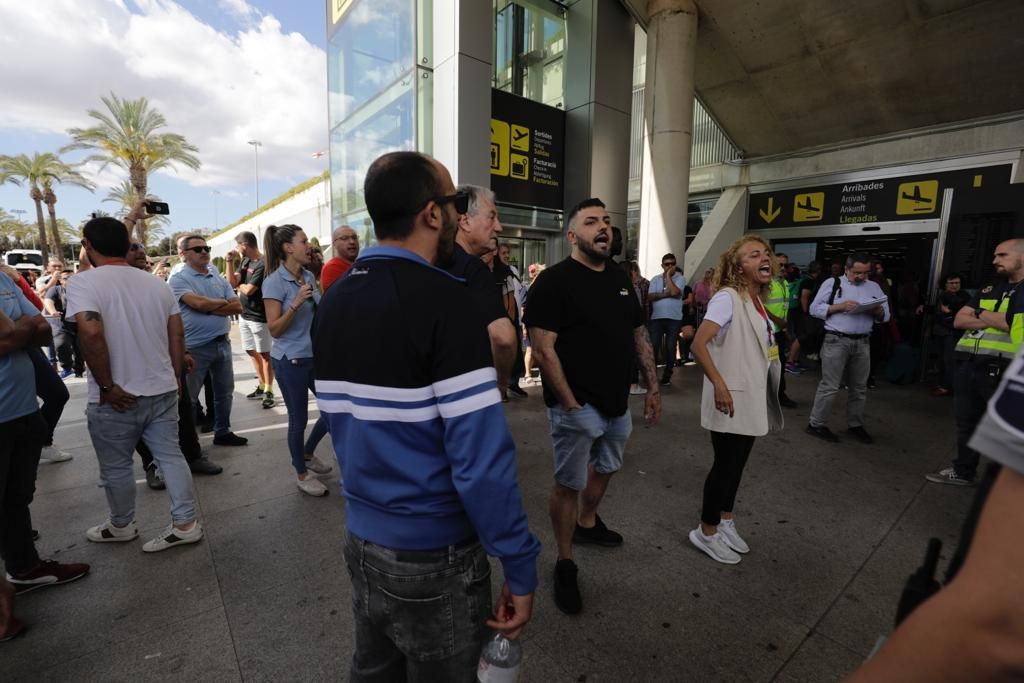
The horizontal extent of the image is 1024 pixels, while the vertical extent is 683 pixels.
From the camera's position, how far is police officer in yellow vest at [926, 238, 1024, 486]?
3.74 meters

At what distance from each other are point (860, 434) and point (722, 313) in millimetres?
3444

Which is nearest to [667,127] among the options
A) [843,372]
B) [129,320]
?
[843,372]

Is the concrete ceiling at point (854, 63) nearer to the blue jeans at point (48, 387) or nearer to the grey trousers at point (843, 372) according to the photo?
the grey trousers at point (843, 372)

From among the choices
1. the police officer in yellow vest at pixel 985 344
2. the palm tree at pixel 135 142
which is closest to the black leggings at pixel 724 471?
the police officer in yellow vest at pixel 985 344

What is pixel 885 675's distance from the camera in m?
0.61

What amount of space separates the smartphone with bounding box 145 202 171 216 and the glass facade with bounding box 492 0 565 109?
7129mm

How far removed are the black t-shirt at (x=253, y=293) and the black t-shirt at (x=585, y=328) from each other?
382cm

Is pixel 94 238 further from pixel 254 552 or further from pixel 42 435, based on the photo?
pixel 254 552

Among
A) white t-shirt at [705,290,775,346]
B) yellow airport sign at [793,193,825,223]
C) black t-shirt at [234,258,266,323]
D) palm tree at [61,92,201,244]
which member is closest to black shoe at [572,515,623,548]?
white t-shirt at [705,290,775,346]

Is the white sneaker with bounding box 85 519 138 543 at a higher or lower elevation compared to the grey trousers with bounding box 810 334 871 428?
lower

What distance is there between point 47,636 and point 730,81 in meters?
12.0

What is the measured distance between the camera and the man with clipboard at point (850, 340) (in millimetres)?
4934

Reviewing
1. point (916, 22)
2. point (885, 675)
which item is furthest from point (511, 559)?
point (916, 22)

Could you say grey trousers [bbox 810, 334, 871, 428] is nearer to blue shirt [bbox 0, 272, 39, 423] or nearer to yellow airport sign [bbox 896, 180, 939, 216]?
yellow airport sign [bbox 896, 180, 939, 216]
